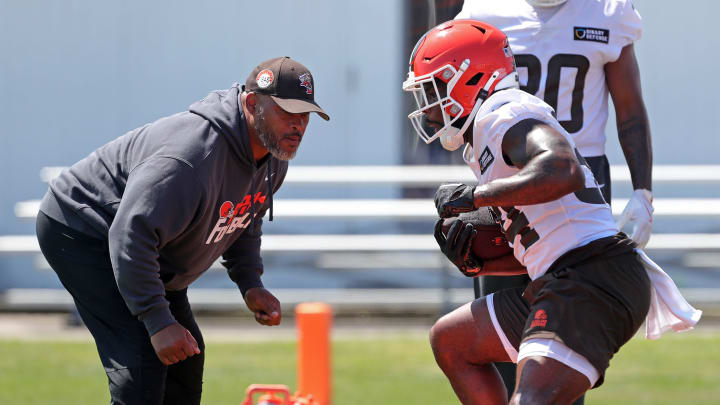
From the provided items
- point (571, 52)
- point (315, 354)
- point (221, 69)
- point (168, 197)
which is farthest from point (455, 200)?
point (221, 69)

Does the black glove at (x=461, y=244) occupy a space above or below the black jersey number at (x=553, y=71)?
A: below

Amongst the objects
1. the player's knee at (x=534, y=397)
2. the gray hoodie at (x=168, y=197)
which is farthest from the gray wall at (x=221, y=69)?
the player's knee at (x=534, y=397)

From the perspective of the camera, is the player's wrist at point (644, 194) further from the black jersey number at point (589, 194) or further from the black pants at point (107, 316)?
the black pants at point (107, 316)

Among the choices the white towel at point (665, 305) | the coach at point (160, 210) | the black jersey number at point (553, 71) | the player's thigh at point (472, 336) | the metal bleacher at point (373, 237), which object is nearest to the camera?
the white towel at point (665, 305)

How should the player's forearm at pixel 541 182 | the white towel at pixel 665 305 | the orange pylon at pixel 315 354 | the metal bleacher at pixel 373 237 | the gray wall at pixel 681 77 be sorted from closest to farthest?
the player's forearm at pixel 541 182 < the white towel at pixel 665 305 < the orange pylon at pixel 315 354 < the metal bleacher at pixel 373 237 < the gray wall at pixel 681 77

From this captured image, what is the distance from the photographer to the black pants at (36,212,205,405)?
4270 mm

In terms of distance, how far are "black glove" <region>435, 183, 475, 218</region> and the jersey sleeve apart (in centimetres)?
133

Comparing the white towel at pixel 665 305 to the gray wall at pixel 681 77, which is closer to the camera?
the white towel at pixel 665 305

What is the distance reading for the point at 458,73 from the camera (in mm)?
3996

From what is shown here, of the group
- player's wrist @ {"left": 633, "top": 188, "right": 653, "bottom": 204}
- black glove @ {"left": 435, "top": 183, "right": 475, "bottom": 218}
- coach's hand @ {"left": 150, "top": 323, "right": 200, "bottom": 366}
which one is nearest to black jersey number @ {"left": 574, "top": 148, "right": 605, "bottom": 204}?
black glove @ {"left": 435, "top": 183, "right": 475, "bottom": 218}

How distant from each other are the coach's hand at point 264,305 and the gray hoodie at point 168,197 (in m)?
0.22

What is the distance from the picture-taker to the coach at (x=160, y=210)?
4.11 meters

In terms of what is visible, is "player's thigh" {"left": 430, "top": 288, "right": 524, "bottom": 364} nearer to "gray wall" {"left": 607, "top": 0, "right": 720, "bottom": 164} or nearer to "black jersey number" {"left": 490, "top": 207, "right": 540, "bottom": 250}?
"black jersey number" {"left": 490, "top": 207, "right": 540, "bottom": 250}

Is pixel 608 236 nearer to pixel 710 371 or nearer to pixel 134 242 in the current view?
pixel 134 242
